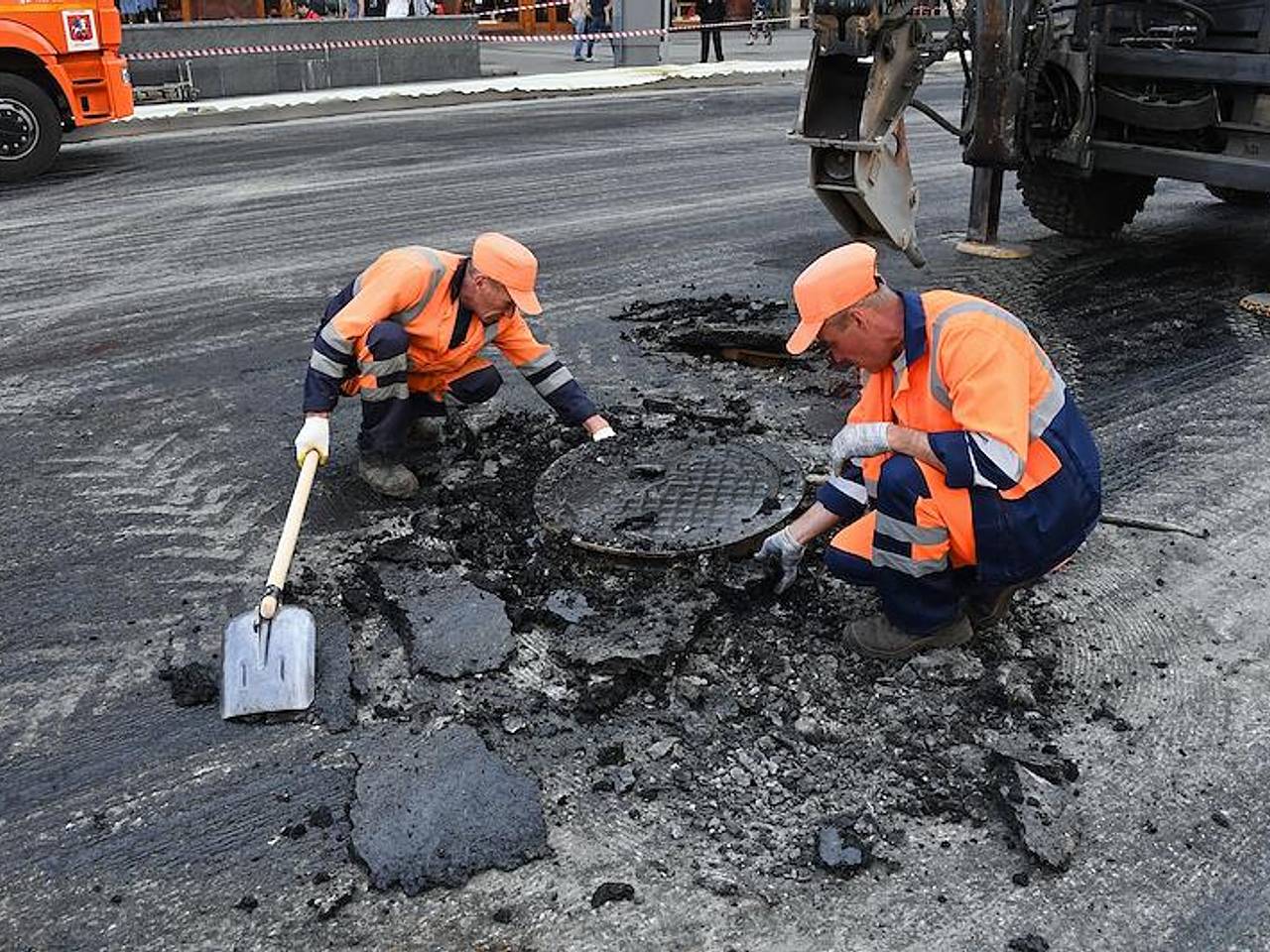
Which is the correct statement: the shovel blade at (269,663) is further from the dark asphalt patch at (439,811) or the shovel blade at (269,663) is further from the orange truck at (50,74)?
the orange truck at (50,74)

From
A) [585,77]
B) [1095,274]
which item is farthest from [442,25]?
[1095,274]

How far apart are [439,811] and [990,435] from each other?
1.64 meters

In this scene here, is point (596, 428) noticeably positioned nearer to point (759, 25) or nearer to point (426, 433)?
point (426, 433)

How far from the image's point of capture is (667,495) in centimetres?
418

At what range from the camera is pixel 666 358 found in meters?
5.79

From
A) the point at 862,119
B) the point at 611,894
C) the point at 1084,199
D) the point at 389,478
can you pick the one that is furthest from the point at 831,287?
the point at 1084,199

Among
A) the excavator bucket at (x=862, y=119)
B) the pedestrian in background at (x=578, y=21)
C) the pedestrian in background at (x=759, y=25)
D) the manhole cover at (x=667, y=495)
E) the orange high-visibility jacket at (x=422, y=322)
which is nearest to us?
the manhole cover at (x=667, y=495)

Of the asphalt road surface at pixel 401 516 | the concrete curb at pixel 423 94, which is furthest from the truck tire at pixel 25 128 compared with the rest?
the concrete curb at pixel 423 94

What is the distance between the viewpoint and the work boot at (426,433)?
15.8 feet

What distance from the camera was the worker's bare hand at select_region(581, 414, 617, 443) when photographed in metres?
4.57

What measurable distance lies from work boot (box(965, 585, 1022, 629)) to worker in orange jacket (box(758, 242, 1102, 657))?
35mm

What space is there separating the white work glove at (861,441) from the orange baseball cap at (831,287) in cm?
31

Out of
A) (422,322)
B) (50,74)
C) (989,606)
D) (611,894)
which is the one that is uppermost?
(50,74)

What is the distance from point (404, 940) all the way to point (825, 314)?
177cm
